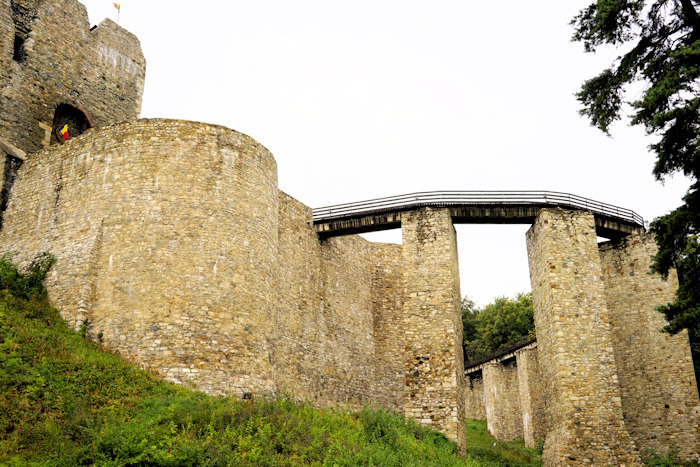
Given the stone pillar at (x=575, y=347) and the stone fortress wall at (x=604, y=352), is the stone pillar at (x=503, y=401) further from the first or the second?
the stone pillar at (x=575, y=347)

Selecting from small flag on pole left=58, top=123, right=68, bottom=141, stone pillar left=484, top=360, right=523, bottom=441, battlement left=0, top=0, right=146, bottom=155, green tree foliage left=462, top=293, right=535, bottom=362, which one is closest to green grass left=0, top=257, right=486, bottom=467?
battlement left=0, top=0, right=146, bottom=155

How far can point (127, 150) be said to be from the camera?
1806 cm

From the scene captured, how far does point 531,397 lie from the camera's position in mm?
27875

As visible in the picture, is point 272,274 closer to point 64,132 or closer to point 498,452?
point 64,132

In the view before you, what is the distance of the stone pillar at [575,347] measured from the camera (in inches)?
724

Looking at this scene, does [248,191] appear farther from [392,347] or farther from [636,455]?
[636,455]

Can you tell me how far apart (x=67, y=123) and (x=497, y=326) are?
33.5 meters

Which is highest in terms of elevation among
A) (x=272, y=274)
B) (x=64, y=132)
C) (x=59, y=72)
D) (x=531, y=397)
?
(x=59, y=72)

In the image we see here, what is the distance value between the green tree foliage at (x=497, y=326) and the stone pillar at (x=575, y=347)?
21.9 metres

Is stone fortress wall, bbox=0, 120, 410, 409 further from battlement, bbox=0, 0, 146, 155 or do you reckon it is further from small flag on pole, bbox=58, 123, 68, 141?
small flag on pole, bbox=58, 123, 68, 141

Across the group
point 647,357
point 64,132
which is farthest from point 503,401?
point 64,132

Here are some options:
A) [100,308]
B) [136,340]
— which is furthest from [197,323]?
[100,308]

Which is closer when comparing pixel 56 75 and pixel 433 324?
pixel 433 324

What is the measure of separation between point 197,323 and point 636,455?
44.0 feet
